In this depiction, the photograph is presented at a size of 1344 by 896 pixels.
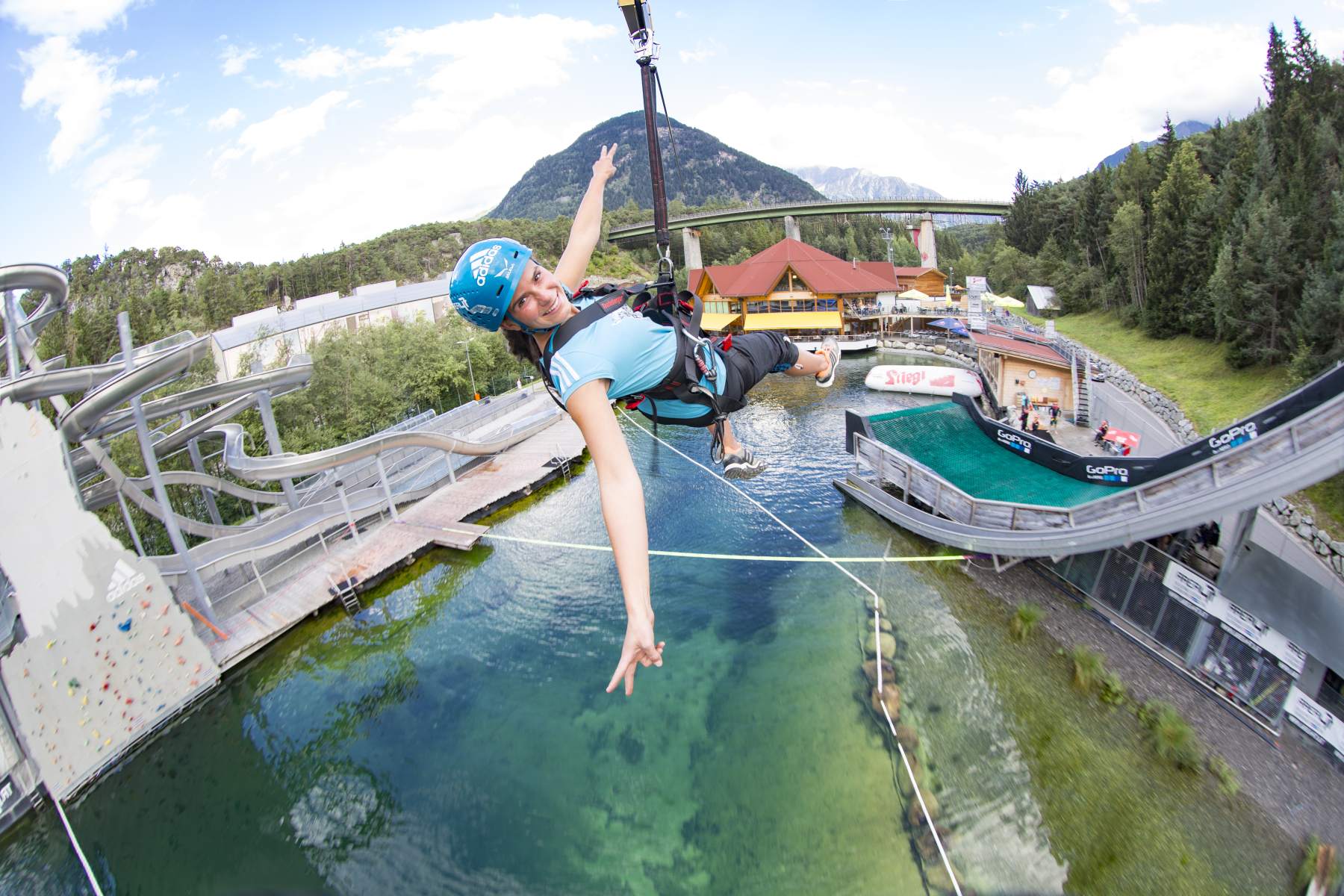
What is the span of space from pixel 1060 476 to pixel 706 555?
291 inches

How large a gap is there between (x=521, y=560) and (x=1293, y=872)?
13.1m

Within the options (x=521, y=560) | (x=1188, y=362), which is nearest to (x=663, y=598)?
(x=521, y=560)

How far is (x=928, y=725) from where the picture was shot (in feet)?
27.6

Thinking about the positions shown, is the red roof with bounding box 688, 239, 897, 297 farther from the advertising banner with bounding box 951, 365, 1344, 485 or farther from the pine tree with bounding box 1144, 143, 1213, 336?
the advertising banner with bounding box 951, 365, 1344, 485

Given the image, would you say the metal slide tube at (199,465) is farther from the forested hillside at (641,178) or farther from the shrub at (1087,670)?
the forested hillside at (641,178)

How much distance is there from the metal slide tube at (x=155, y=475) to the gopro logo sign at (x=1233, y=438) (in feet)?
51.3

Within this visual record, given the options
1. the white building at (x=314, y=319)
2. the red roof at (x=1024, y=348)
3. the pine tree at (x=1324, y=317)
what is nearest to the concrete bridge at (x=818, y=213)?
the white building at (x=314, y=319)

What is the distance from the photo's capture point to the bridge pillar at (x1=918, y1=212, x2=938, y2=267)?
225ft

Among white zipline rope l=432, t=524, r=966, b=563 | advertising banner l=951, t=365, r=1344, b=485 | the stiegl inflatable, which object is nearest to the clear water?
white zipline rope l=432, t=524, r=966, b=563

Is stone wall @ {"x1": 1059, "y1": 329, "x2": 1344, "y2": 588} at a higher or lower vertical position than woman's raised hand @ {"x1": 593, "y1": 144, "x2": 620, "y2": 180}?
lower

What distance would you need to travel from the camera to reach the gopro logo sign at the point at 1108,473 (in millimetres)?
10414

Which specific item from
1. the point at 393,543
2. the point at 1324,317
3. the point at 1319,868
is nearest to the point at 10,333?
the point at 393,543

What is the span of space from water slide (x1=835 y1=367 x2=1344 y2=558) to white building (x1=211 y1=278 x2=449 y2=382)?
2272 centimetres

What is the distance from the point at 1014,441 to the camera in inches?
536
